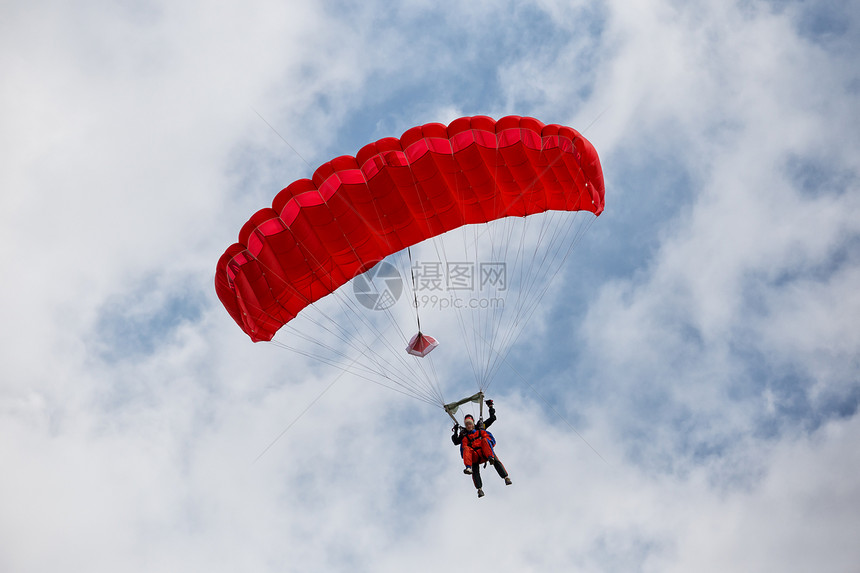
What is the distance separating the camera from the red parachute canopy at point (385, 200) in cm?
1506

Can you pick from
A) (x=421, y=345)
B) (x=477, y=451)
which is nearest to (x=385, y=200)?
(x=421, y=345)

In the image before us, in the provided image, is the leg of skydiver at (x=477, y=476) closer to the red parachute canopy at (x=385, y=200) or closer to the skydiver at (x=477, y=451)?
the skydiver at (x=477, y=451)

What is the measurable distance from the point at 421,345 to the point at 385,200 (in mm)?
3102

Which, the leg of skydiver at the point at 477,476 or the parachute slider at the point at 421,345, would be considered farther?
the parachute slider at the point at 421,345

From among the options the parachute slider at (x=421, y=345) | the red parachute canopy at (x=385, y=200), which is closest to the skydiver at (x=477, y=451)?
the parachute slider at (x=421, y=345)

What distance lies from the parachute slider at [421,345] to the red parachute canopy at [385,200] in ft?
6.00

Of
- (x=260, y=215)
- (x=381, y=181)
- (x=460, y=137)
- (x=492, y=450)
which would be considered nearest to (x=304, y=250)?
(x=260, y=215)

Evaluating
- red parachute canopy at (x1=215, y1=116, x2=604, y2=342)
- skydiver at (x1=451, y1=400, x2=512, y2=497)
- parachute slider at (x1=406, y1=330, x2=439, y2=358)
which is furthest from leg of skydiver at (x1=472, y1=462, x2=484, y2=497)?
red parachute canopy at (x1=215, y1=116, x2=604, y2=342)

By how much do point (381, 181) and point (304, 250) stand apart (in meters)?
2.02

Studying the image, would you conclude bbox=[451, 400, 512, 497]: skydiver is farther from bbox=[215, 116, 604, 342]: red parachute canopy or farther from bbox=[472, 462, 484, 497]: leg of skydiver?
bbox=[215, 116, 604, 342]: red parachute canopy

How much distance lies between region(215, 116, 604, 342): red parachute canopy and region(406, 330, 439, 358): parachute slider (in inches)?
72.0

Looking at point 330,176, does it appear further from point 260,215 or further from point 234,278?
point 234,278

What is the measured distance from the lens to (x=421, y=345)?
1625cm

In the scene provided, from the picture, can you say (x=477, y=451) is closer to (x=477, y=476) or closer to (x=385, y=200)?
(x=477, y=476)
